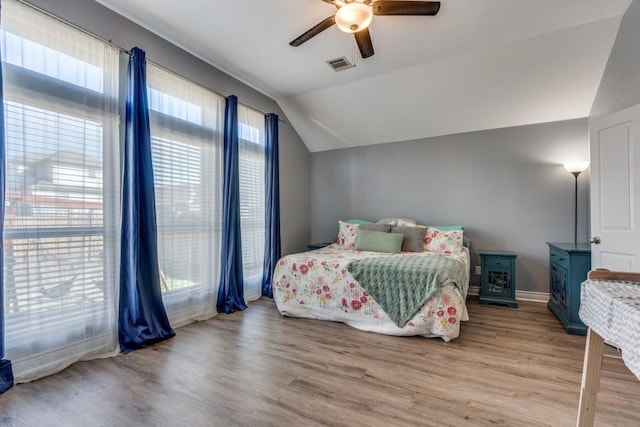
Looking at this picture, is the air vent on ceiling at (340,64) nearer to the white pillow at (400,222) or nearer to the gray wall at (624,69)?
the white pillow at (400,222)

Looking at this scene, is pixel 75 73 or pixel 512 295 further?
pixel 512 295

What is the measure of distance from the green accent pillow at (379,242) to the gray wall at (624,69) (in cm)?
235

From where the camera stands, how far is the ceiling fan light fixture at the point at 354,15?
188 centimetres

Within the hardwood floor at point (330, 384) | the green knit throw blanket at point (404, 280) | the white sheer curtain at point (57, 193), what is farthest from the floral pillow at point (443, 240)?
the white sheer curtain at point (57, 193)

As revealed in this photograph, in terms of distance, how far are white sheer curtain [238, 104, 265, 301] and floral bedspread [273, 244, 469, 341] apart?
0.76 meters

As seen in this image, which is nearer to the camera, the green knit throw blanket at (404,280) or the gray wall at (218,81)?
the gray wall at (218,81)

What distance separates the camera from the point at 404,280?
2.68 m

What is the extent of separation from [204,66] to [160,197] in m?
1.52

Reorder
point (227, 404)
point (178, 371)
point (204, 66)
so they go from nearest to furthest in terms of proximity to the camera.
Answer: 1. point (227, 404)
2. point (178, 371)
3. point (204, 66)

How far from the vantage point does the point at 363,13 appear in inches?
74.9

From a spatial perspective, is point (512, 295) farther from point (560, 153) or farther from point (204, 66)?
point (204, 66)

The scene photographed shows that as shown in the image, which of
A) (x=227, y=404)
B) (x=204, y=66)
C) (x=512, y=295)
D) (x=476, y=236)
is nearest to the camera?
(x=227, y=404)

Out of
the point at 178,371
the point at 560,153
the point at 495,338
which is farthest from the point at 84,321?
the point at 560,153

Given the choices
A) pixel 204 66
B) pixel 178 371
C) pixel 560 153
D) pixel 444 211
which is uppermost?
pixel 204 66
